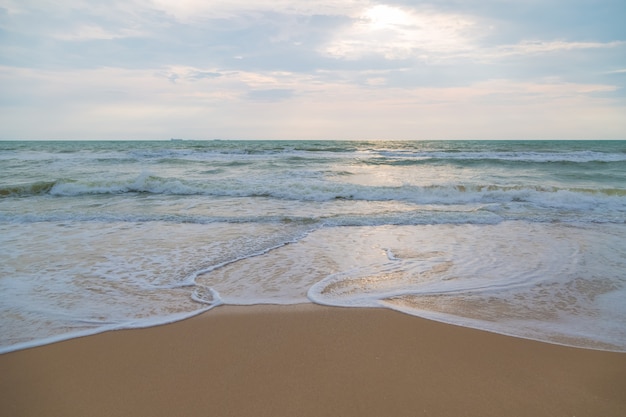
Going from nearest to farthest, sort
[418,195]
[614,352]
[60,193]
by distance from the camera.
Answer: [614,352], [418,195], [60,193]

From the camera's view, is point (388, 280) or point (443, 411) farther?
point (388, 280)

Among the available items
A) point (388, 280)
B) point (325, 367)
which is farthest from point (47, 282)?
point (388, 280)

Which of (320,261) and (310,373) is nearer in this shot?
(310,373)

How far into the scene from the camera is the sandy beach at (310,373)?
2.29 m

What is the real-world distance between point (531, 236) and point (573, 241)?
65 centimetres

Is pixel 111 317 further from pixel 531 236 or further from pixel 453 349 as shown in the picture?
pixel 531 236

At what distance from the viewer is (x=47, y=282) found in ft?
14.9

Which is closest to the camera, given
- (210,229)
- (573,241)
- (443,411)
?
(443,411)

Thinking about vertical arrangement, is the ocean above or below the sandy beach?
above

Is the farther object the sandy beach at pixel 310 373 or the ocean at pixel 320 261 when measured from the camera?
the ocean at pixel 320 261

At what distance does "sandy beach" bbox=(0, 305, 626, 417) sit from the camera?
229 cm

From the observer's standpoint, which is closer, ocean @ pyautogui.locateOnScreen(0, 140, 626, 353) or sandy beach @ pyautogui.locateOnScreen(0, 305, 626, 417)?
sandy beach @ pyautogui.locateOnScreen(0, 305, 626, 417)

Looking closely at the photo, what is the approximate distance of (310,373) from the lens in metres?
2.62

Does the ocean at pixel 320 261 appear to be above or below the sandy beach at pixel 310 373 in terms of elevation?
above
